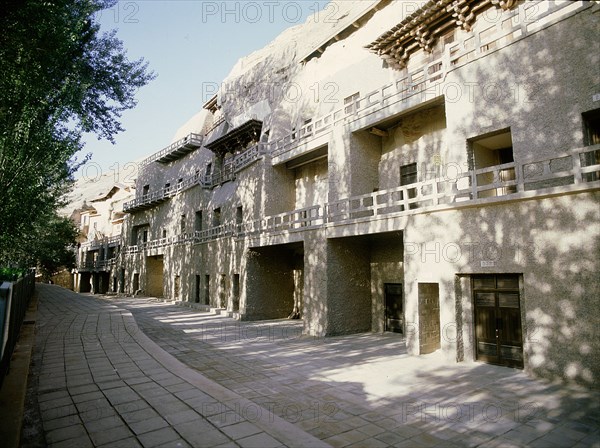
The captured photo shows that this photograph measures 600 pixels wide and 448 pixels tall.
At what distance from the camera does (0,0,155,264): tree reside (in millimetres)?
9461

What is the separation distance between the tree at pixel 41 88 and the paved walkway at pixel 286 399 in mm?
5608

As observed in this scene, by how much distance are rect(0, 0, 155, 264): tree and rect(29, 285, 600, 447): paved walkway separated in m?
5.61

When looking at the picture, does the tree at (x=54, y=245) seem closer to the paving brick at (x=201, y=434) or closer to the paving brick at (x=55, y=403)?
the paving brick at (x=55, y=403)

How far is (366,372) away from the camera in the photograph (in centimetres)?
912

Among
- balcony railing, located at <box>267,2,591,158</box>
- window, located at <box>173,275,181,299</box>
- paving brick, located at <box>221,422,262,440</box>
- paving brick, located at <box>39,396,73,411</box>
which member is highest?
balcony railing, located at <box>267,2,591,158</box>

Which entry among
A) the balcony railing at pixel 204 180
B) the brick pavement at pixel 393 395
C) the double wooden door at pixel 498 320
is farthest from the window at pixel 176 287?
the double wooden door at pixel 498 320

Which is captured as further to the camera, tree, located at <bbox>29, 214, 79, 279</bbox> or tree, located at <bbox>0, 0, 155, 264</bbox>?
tree, located at <bbox>29, 214, 79, 279</bbox>

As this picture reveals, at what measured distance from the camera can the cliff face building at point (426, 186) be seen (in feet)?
27.4

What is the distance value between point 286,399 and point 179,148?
30015 millimetres

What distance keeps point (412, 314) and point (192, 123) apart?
32146 millimetres

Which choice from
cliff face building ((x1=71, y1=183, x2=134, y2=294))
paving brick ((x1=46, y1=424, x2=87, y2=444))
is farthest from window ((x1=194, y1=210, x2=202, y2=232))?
paving brick ((x1=46, y1=424, x2=87, y2=444))

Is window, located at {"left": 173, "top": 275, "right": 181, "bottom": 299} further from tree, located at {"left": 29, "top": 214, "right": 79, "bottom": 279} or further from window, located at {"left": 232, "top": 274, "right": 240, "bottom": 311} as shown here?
tree, located at {"left": 29, "top": 214, "right": 79, "bottom": 279}

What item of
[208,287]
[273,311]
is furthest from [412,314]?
[208,287]

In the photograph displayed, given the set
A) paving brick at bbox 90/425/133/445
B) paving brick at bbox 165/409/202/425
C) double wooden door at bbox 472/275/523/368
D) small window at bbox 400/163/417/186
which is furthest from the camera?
small window at bbox 400/163/417/186
